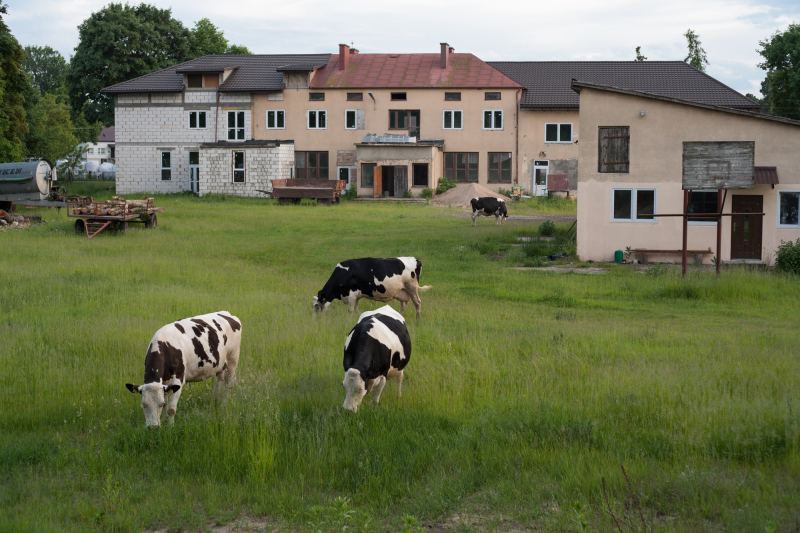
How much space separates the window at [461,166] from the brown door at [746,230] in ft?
98.0

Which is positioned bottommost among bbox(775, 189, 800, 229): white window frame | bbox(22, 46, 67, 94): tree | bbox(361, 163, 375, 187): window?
bbox(775, 189, 800, 229): white window frame

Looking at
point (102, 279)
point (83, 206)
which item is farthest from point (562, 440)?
point (83, 206)

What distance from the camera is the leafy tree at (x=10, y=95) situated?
36875 millimetres

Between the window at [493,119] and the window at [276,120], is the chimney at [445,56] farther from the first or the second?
the window at [276,120]

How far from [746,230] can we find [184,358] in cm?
1870

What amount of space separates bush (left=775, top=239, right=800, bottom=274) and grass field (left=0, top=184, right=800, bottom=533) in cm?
455

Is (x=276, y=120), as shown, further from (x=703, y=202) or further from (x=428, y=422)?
(x=428, y=422)

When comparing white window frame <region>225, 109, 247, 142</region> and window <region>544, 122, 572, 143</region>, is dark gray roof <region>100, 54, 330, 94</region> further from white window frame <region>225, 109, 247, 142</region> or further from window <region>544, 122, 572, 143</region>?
window <region>544, 122, 572, 143</region>

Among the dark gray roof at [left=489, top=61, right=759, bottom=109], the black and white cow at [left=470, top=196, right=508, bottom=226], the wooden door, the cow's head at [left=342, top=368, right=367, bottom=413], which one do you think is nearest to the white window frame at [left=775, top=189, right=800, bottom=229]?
the black and white cow at [left=470, top=196, right=508, bottom=226]

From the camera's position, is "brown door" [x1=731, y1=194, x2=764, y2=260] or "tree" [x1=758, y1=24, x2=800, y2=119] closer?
"brown door" [x1=731, y1=194, x2=764, y2=260]

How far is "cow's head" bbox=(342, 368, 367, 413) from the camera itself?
7.91m

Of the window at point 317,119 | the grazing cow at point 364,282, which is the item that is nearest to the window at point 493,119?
the window at point 317,119

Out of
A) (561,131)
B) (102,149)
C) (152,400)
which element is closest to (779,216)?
(152,400)

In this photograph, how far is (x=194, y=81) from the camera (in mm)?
51938
